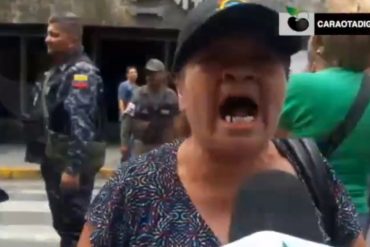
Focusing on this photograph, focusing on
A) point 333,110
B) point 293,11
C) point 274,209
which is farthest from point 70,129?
point 274,209

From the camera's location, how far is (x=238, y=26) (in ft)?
4.97

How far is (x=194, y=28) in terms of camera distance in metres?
1.54

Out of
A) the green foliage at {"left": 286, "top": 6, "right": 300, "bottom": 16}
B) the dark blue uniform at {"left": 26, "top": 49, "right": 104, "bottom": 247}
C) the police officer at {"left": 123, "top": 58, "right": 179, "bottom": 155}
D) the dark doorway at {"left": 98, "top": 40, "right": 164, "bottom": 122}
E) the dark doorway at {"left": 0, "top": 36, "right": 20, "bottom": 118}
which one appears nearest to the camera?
the green foliage at {"left": 286, "top": 6, "right": 300, "bottom": 16}

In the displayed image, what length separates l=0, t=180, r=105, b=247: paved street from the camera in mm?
6273

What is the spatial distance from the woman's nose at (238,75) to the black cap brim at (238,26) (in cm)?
5

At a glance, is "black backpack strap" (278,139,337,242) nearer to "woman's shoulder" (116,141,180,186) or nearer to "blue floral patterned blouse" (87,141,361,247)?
"blue floral patterned blouse" (87,141,361,247)

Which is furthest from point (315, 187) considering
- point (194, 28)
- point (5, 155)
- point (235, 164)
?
point (5, 155)

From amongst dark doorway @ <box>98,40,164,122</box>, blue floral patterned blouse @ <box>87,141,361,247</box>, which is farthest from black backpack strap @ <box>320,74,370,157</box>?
dark doorway @ <box>98,40,164,122</box>

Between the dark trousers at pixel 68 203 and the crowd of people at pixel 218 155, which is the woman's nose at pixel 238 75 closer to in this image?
the crowd of people at pixel 218 155

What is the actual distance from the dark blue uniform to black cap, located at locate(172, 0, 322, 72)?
2.49 m

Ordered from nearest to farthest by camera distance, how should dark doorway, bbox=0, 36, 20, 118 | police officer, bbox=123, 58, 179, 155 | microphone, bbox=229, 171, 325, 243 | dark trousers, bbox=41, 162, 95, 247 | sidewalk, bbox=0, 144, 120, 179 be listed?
microphone, bbox=229, 171, 325, 243
dark trousers, bbox=41, 162, 95, 247
police officer, bbox=123, 58, 179, 155
sidewalk, bbox=0, 144, 120, 179
dark doorway, bbox=0, 36, 20, 118

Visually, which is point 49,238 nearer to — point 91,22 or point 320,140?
point 91,22

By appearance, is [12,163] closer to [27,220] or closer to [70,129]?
[27,220]

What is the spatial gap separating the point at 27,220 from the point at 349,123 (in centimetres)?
462
